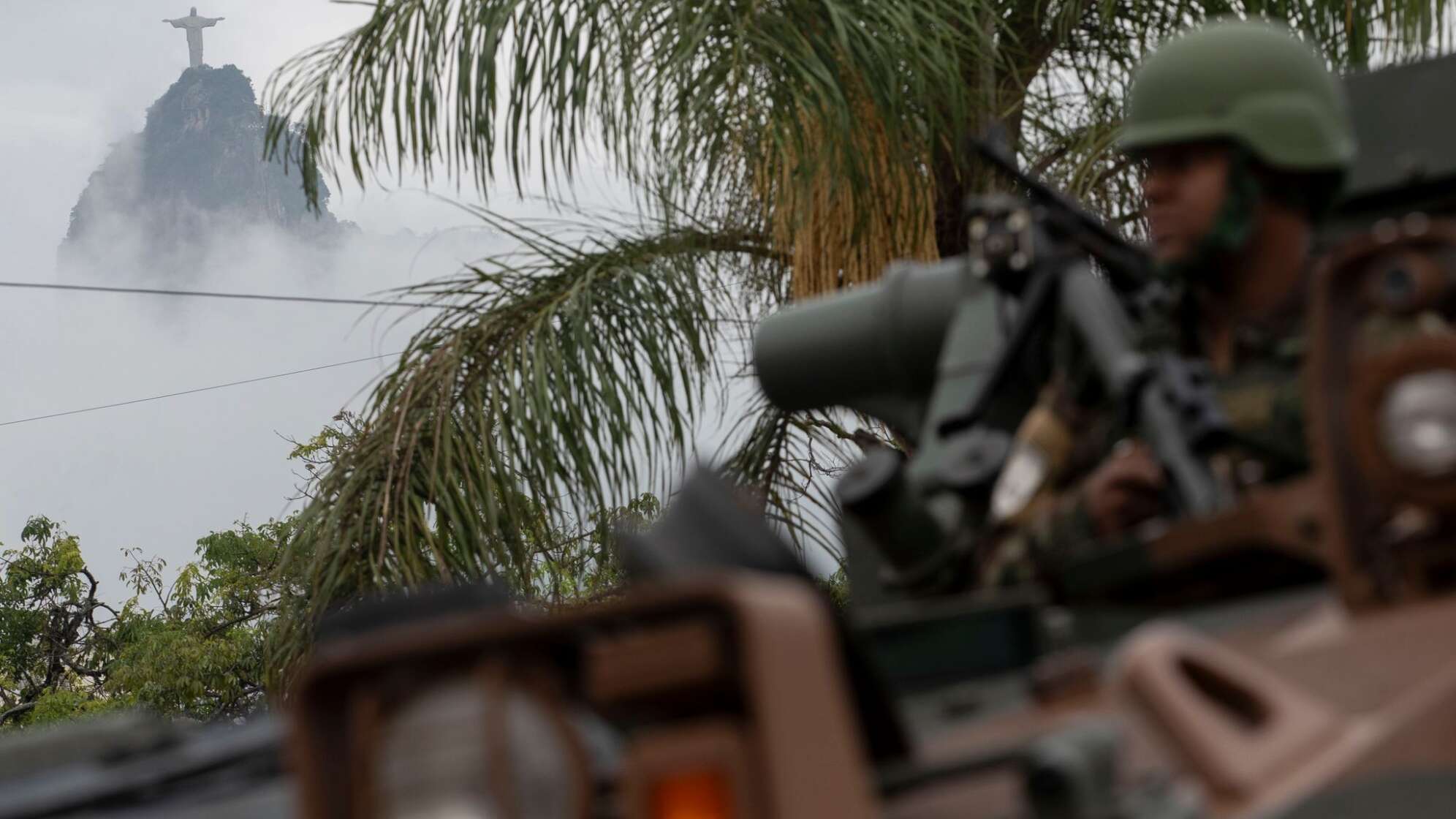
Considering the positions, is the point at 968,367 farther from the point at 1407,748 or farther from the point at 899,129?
the point at 899,129

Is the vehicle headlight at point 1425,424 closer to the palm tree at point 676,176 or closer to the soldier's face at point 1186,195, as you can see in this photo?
the soldier's face at point 1186,195

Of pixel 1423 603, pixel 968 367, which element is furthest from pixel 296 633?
pixel 1423 603

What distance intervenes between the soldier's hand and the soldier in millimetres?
222

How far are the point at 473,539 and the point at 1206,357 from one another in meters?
5.71

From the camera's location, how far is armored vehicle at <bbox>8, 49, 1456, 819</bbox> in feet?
4.19

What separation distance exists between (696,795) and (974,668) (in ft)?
3.10

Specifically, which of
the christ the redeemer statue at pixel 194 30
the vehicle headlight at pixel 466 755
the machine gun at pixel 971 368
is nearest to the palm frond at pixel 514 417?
the machine gun at pixel 971 368

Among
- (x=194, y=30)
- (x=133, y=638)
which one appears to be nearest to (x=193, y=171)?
(x=194, y=30)

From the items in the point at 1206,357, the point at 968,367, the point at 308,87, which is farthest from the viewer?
the point at 308,87

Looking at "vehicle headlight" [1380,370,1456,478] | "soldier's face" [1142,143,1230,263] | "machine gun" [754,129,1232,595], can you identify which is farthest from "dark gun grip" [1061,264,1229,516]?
"vehicle headlight" [1380,370,1456,478]

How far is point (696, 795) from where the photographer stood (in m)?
1.25

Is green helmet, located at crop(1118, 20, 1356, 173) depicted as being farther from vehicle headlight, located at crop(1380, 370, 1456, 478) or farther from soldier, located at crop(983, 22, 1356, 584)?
vehicle headlight, located at crop(1380, 370, 1456, 478)

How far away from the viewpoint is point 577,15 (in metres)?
8.88

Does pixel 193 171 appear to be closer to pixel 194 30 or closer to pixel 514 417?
pixel 194 30
